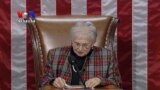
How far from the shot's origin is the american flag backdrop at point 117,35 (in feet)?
9.84

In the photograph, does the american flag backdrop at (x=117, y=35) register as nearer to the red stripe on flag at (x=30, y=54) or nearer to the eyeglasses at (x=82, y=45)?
the red stripe on flag at (x=30, y=54)

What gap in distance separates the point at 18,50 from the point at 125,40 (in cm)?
84

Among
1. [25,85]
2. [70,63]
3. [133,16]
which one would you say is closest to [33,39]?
[70,63]

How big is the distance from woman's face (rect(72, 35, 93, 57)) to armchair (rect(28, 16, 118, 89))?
30 cm

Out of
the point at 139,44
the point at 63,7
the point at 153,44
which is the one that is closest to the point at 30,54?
the point at 63,7

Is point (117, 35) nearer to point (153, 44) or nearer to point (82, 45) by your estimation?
point (153, 44)

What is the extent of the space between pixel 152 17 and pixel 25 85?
1125 mm

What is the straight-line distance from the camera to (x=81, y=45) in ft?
7.43

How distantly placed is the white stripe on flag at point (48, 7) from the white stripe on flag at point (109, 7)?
0.38 meters
